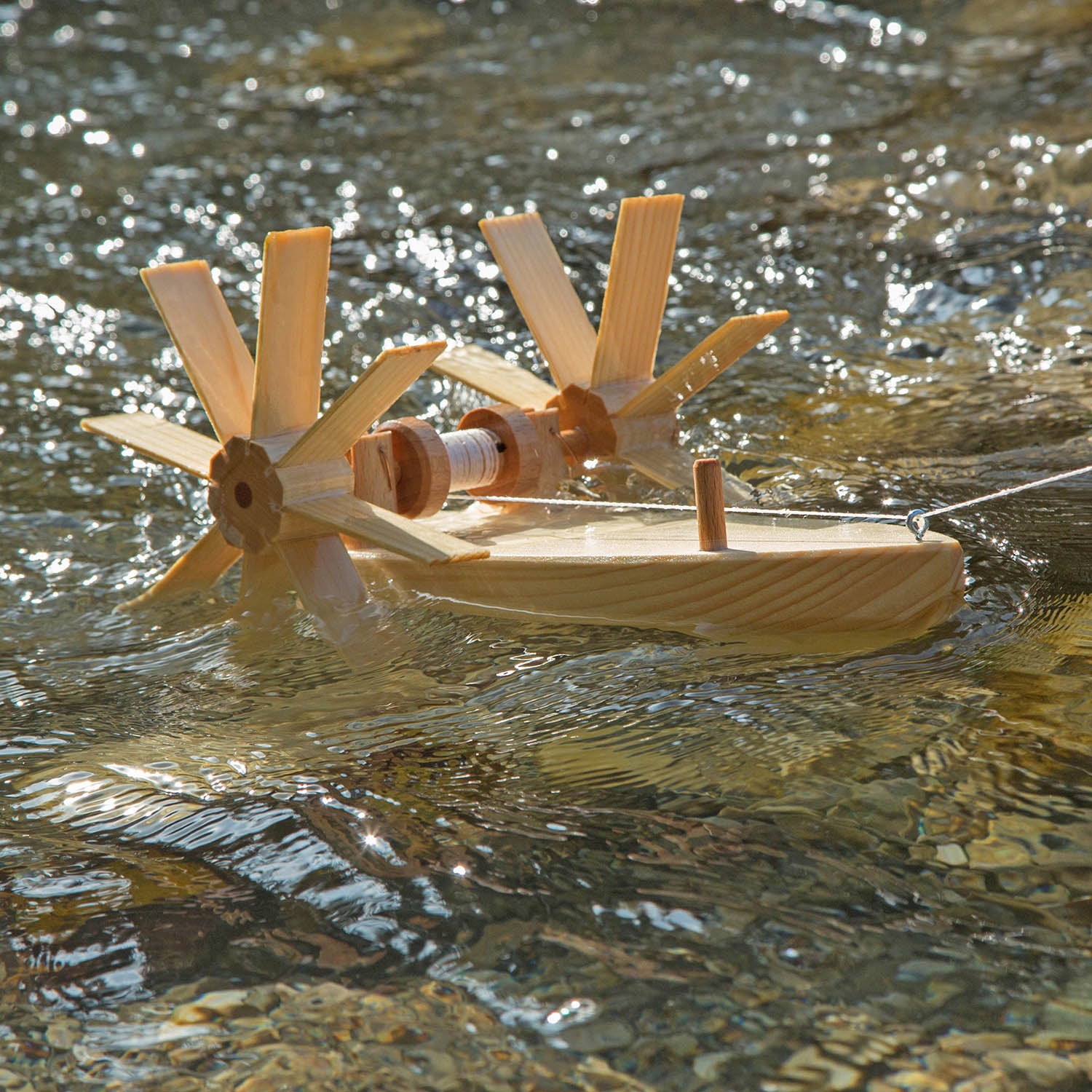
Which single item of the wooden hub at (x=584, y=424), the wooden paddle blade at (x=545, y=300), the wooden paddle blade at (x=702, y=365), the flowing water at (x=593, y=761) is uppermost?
the wooden paddle blade at (x=545, y=300)

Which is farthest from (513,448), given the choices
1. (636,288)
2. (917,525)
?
(917,525)

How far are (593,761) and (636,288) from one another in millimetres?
1340

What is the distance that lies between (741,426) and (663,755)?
5.25 feet

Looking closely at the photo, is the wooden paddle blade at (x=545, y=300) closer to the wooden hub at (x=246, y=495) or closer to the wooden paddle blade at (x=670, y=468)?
the wooden paddle blade at (x=670, y=468)

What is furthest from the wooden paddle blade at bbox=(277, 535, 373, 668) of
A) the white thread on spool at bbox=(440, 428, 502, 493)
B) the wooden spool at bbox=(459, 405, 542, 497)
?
the wooden spool at bbox=(459, 405, 542, 497)

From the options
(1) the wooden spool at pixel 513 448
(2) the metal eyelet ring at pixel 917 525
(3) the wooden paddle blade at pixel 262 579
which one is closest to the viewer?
(2) the metal eyelet ring at pixel 917 525

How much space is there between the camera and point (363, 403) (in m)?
2.09

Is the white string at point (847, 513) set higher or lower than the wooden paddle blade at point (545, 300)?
lower

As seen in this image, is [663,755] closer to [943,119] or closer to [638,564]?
[638,564]

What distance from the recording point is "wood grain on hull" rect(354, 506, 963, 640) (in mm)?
1870

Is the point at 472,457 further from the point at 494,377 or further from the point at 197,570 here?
the point at 197,570

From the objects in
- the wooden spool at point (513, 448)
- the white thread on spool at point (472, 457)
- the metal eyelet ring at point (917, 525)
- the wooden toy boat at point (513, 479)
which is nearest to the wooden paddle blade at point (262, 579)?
the wooden toy boat at point (513, 479)

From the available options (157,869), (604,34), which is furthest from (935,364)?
(604,34)

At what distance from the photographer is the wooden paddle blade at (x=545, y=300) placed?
278 cm
